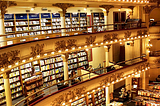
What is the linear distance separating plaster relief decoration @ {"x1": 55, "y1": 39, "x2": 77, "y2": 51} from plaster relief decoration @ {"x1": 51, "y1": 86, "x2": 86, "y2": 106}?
2030mm

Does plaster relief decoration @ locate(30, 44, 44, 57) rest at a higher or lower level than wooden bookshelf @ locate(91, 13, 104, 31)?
lower

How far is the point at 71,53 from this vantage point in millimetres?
11875

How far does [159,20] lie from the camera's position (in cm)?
1548

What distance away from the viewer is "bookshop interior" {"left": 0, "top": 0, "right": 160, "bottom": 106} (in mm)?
7359

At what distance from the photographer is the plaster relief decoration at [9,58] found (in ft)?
19.1

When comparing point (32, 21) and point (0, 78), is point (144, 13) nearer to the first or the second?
point (32, 21)

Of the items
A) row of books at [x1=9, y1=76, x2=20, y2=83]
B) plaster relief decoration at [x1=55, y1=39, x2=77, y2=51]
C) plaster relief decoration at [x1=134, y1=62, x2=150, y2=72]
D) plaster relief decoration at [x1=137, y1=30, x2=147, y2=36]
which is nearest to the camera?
plaster relief decoration at [x1=55, y1=39, x2=77, y2=51]

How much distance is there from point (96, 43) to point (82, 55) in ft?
8.85

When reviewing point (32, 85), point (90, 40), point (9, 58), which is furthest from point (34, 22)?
point (9, 58)

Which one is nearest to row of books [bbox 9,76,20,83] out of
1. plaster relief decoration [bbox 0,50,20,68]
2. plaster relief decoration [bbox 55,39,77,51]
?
plaster relief decoration [bbox 55,39,77,51]

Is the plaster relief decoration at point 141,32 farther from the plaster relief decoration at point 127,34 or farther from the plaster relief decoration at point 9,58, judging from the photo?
the plaster relief decoration at point 9,58

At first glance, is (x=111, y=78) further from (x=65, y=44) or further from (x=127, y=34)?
(x=65, y=44)

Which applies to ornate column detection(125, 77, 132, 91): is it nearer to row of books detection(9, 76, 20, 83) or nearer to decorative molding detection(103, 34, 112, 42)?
decorative molding detection(103, 34, 112, 42)

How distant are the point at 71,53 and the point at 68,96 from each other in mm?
3821
